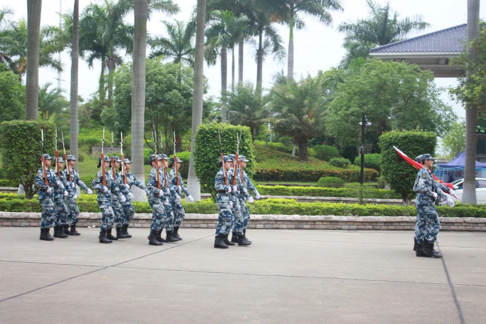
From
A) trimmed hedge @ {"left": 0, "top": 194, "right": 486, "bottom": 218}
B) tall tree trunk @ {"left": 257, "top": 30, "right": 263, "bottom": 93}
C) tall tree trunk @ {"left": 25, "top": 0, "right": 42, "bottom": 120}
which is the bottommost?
trimmed hedge @ {"left": 0, "top": 194, "right": 486, "bottom": 218}

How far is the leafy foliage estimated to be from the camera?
642 inches

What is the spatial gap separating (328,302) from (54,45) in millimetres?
36531

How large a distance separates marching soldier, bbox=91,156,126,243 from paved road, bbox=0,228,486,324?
0.38m

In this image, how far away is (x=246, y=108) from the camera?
42188 millimetres

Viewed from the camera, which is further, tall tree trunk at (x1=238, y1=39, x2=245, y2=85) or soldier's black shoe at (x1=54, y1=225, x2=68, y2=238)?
tall tree trunk at (x1=238, y1=39, x2=245, y2=85)

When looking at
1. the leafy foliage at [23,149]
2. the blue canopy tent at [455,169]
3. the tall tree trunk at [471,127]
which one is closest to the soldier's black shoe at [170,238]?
the leafy foliage at [23,149]

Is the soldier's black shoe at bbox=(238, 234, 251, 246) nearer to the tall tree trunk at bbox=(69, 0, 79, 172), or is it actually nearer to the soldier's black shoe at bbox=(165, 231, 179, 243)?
the soldier's black shoe at bbox=(165, 231, 179, 243)

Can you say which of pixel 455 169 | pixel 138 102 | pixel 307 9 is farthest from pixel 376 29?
pixel 138 102

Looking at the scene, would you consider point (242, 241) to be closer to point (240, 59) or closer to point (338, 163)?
point (338, 163)

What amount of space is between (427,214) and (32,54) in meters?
15.4

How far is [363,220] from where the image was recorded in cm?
1460

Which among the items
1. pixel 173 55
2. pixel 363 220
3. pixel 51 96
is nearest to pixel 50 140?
pixel 363 220

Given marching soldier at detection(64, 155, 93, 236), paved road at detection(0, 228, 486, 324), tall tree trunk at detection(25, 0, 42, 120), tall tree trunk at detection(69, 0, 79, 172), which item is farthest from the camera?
tall tree trunk at detection(69, 0, 79, 172)

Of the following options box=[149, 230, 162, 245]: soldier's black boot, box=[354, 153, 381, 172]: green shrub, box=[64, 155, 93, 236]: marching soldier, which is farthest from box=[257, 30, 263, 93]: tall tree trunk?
box=[149, 230, 162, 245]: soldier's black boot
